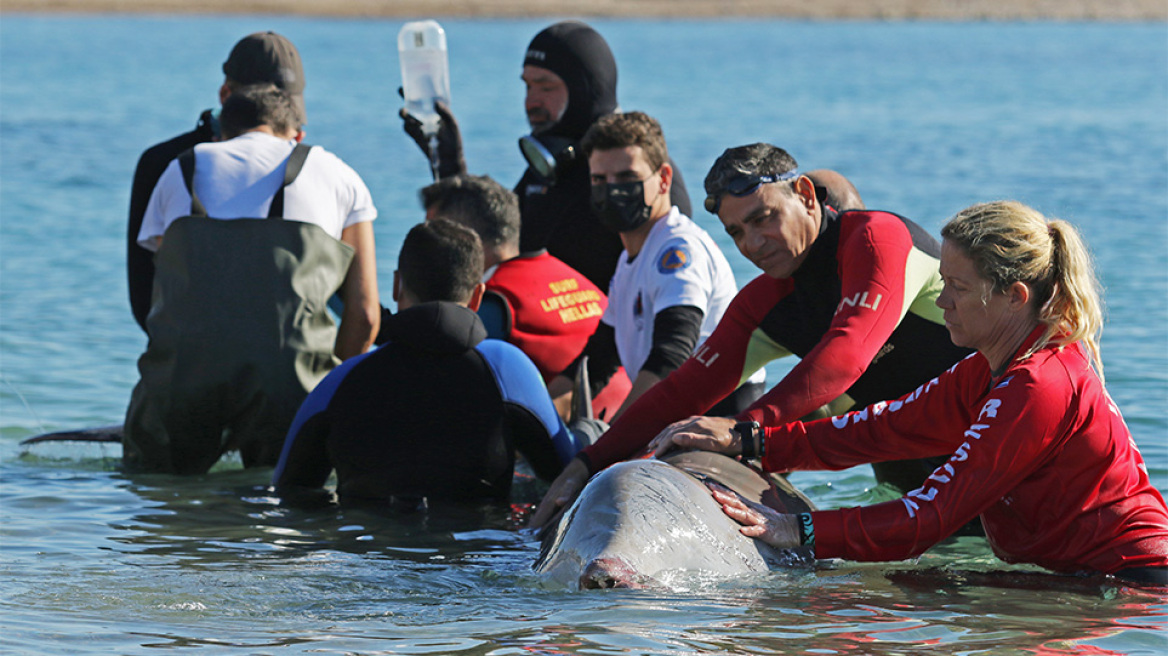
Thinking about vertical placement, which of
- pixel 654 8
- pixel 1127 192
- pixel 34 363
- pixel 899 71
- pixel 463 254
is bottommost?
pixel 34 363

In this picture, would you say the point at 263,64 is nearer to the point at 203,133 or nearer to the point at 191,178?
the point at 203,133

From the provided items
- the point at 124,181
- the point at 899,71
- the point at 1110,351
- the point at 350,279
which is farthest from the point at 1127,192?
the point at 899,71

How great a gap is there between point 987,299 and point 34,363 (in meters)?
8.32

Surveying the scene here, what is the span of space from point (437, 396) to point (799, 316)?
146cm

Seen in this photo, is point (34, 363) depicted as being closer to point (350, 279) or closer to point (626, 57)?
point (350, 279)

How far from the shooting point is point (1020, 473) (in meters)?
4.24

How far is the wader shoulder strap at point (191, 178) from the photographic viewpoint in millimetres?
6188

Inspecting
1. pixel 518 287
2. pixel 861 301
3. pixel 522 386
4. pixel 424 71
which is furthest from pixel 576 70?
pixel 861 301

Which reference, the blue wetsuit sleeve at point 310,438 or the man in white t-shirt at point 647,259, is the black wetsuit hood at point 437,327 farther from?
the man in white t-shirt at point 647,259

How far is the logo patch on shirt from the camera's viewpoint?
20.2ft

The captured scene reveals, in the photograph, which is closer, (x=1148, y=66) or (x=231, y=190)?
(x=231, y=190)

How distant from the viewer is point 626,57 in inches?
2019

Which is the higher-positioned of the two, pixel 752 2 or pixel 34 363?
pixel 752 2

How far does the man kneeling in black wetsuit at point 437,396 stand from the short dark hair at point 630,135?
990mm
